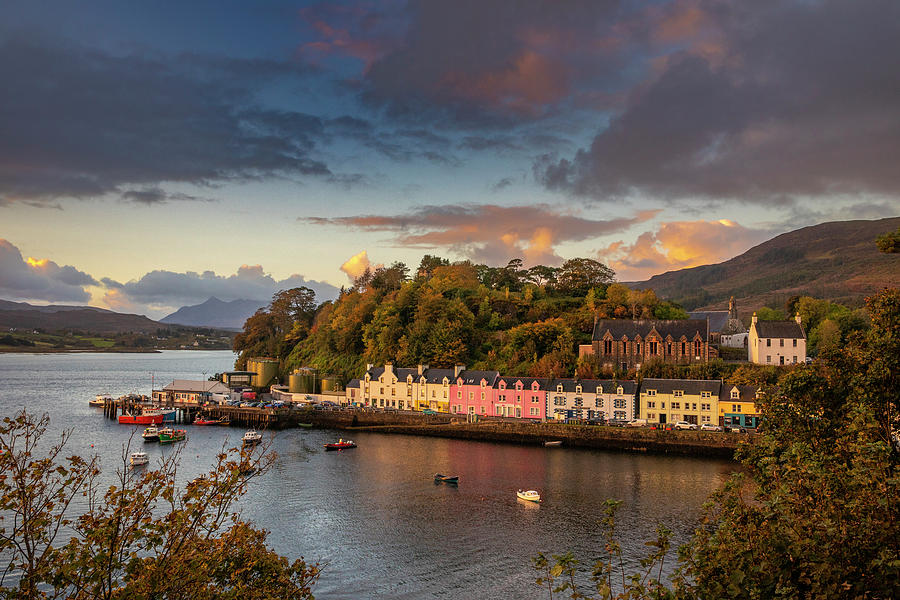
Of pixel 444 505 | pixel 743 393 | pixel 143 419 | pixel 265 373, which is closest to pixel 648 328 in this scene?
pixel 743 393

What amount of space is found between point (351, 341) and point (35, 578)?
7360 cm

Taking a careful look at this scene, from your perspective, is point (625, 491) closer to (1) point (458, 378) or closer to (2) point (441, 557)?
(2) point (441, 557)

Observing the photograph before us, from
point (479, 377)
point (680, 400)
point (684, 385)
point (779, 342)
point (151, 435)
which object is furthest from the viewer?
point (479, 377)

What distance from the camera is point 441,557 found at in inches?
966

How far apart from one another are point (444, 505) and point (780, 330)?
38.3m

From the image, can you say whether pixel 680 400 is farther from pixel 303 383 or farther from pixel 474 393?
pixel 303 383

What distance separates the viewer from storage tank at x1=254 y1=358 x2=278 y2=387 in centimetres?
8488

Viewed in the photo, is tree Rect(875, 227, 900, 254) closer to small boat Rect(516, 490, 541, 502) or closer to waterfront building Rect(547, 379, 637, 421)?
small boat Rect(516, 490, 541, 502)

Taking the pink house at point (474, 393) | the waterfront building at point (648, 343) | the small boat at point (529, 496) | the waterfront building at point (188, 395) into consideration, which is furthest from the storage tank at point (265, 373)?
the small boat at point (529, 496)

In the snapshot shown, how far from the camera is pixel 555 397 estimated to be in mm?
55688

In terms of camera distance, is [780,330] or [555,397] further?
[555,397]

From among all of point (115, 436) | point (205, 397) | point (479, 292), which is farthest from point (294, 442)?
point (479, 292)

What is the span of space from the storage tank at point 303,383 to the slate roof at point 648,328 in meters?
34.2

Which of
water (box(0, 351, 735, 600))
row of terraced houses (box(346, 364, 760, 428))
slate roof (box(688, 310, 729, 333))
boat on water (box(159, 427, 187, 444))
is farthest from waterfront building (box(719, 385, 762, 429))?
boat on water (box(159, 427, 187, 444))
